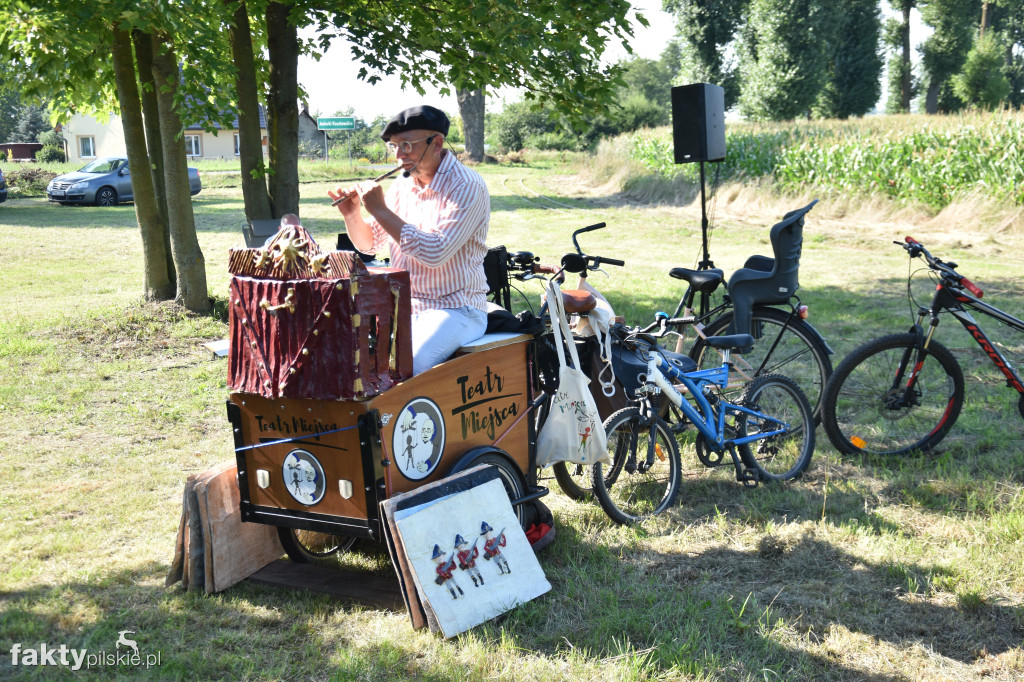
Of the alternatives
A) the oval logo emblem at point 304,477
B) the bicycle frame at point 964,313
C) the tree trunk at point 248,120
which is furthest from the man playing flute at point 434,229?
the tree trunk at point 248,120

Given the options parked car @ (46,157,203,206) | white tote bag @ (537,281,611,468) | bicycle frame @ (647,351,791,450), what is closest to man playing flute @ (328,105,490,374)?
white tote bag @ (537,281,611,468)

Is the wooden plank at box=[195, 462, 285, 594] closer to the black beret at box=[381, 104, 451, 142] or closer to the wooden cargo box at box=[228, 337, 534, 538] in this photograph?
the wooden cargo box at box=[228, 337, 534, 538]

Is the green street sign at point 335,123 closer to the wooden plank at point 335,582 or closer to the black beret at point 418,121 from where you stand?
the black beret at point 418,121

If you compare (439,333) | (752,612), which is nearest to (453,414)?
(439,333)

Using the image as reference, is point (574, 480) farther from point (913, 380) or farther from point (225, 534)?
point (913, 380)

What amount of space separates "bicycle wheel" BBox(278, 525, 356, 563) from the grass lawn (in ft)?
0.68

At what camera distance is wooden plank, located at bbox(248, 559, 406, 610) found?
3.66 meters

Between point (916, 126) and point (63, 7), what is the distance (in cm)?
1710

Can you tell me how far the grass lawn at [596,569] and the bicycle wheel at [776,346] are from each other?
1.71ft

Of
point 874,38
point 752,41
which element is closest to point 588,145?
point 752,41

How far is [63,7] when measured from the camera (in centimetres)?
680

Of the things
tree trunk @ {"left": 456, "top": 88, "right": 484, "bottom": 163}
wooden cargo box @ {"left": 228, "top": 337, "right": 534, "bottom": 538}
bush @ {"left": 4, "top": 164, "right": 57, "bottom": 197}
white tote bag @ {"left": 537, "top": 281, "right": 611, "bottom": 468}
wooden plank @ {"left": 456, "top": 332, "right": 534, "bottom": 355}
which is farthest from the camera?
tree trunk @ {"left": 456, "top": 88, "right": 484, "bottom": 163}

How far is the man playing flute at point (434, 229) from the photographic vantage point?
3.76m

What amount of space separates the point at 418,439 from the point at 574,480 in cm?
154
